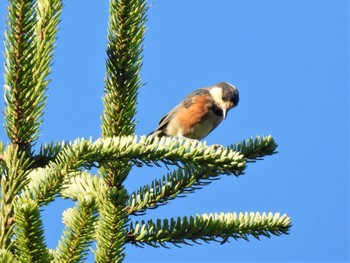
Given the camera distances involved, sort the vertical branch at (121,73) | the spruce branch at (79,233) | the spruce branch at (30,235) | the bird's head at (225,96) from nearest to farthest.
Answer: the spruce branch at (30,235), the spruce branch at (79,233), the vertical branch at (121,73), the bird's head at (225,96)

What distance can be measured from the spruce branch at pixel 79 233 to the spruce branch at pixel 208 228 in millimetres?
359

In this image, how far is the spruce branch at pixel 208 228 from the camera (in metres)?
2.16

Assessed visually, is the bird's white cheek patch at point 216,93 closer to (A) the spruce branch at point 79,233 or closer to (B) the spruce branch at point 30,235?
(A) the spruce branch at point 79,233

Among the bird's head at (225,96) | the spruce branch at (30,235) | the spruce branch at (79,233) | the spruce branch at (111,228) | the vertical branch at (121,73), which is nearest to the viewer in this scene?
the spruce branch at (30,235)

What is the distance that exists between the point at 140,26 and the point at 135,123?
381mm

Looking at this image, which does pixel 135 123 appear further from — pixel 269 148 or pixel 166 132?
pixel 166 132

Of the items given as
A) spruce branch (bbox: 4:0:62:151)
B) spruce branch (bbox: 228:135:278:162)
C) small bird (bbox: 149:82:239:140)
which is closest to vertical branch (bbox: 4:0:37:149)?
spruce branch (bbox: 4:0:62:151)

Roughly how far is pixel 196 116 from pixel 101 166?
349cm

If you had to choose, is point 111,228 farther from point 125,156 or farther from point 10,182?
point 10,182

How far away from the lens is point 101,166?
2125 millimetres

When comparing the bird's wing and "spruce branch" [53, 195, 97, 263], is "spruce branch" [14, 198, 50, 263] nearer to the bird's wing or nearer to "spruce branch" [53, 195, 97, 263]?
"spruce branch" [53, 195, 97, 263]

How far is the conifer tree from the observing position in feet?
5.93

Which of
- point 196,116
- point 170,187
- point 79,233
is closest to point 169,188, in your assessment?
point 170,187

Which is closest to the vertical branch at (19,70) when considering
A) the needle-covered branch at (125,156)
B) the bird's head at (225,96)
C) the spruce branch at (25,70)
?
the spruce branch at (25,70)
